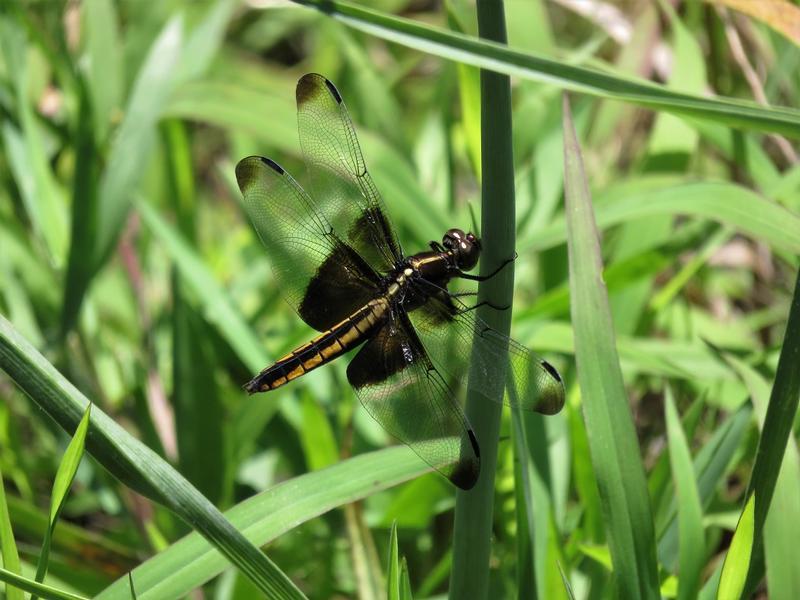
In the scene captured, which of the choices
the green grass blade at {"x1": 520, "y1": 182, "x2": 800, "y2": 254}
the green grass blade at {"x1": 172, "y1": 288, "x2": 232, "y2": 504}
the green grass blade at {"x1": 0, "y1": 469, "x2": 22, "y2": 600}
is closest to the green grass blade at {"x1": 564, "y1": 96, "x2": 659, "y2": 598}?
the green grass blade at {"x1": 520, "y1": 182, "x2": 800, "y2": 254}

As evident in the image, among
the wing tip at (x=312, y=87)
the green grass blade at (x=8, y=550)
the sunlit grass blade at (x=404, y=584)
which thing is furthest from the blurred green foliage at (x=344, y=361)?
the wing tip at (x=312, y=87)

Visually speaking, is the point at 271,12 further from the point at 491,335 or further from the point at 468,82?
the point at 491,335

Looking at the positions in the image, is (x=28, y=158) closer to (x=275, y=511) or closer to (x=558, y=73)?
(x=275, y=511)

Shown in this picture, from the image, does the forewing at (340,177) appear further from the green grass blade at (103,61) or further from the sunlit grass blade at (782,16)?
the green grass blade at (103,61)

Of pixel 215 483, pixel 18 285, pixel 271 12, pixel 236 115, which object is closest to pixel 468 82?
pixel 236 115

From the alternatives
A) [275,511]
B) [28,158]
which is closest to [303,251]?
[275,511]

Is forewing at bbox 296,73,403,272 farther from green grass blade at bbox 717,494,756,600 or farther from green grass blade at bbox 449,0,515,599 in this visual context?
green grass blade at bbox 717,494,756,600
